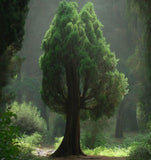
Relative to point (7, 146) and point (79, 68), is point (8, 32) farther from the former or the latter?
point (79, 68)

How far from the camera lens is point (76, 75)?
409 inches

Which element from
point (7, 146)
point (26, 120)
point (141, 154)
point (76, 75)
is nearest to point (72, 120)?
point (76, 75)

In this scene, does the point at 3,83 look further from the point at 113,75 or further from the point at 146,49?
the point at 113,75

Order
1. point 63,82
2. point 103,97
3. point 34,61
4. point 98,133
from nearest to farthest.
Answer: point 103,97
point 63,82
point 98,133
point 34,61

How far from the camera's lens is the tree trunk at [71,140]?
992cm

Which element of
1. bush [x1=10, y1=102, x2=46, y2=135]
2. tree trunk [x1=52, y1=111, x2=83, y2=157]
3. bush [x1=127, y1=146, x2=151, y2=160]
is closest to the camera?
bush [x1=127, y1=146, x2=151, y2=160]

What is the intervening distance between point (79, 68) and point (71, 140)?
2.97 metres

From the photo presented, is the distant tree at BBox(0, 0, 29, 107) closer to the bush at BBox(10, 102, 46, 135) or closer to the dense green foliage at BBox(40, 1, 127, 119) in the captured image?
the dense green foliage at BBox(40, 1, 127, 119)

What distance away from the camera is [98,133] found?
14219 millimetres

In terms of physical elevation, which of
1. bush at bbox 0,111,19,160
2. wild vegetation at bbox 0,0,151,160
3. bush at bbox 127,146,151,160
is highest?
wild vegetation at bbox 0,0,151,160

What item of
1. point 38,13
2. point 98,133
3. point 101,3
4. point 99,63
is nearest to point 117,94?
point 99,63

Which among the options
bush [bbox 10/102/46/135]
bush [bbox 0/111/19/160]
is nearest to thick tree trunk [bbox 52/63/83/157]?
bush [bbox 0/111/19/160]

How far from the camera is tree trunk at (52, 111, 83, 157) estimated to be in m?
9.92

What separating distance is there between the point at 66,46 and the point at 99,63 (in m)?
1.58
